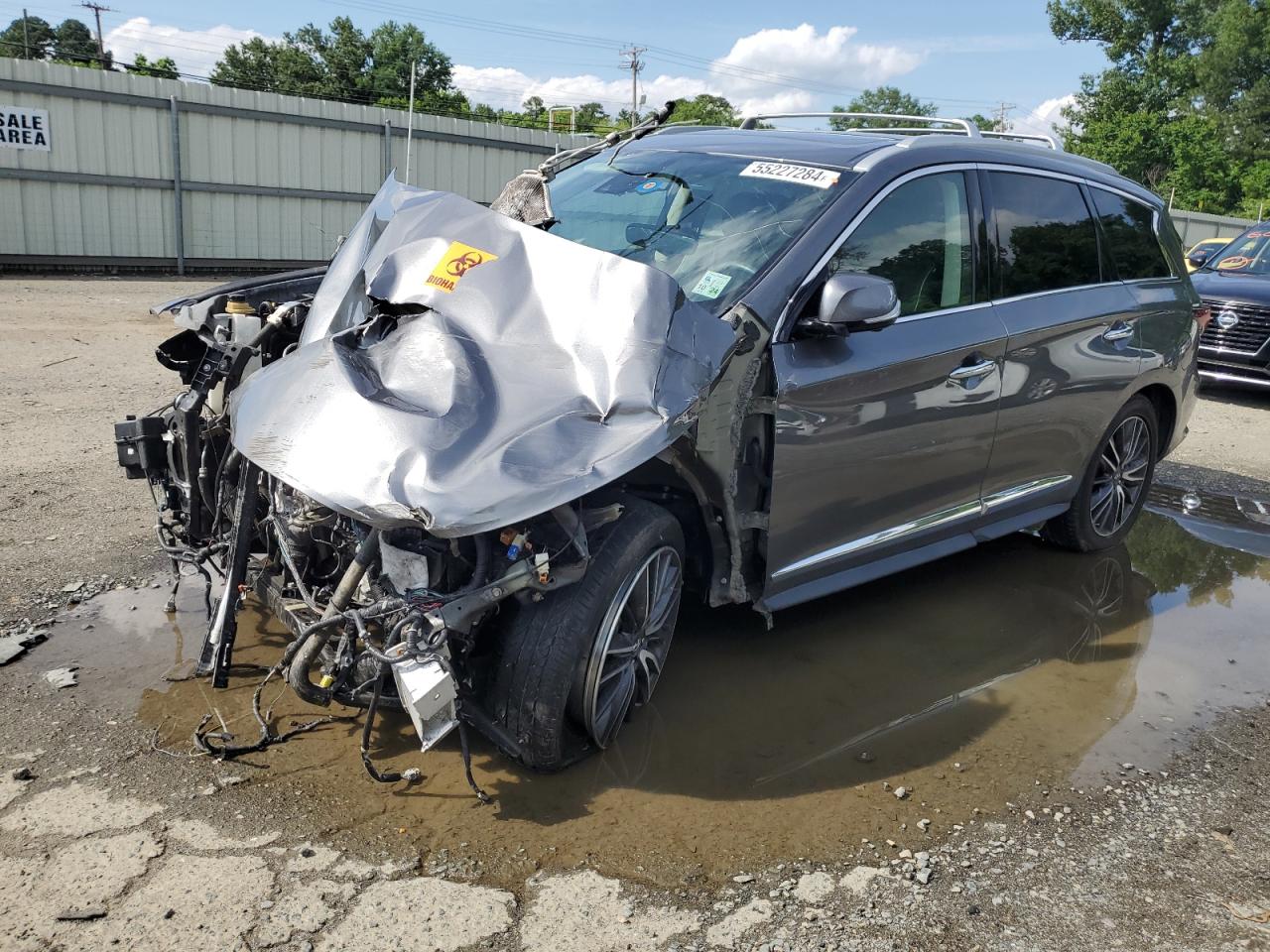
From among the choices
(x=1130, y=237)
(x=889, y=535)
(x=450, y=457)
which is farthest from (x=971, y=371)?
(x=450, y=457)

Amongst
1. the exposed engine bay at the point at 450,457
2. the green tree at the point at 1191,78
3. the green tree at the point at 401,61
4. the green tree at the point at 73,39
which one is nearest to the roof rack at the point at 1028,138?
the exposed engine bay at the point at 450,457

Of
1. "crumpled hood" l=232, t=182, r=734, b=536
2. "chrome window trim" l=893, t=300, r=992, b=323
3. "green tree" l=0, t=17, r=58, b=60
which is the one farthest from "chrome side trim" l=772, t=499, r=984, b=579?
"green tree" l=0, t=17, r=58, b=60

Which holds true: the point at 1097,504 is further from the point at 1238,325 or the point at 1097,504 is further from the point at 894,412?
the point at 1238,325

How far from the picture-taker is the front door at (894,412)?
377 centimetres

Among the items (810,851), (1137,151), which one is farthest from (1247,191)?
(810,851)

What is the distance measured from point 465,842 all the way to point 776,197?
258 cm

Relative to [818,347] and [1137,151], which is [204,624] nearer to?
[818,347]

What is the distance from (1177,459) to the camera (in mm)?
8469

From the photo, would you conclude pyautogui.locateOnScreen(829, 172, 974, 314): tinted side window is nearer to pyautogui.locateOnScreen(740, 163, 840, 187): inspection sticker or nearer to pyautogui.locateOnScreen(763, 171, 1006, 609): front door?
pyautogui.locateOnScreen(763, 171, 1006, 609): front door

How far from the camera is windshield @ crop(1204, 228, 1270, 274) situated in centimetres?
1208

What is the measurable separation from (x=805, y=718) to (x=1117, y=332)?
2.74 metres

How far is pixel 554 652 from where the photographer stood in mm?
3102

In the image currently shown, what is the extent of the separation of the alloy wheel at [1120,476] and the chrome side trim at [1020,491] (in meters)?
0.51

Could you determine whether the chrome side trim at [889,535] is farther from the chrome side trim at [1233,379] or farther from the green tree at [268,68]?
the green tree at [268,68]
